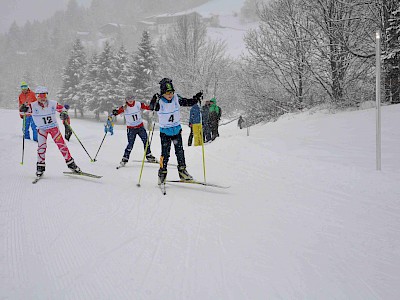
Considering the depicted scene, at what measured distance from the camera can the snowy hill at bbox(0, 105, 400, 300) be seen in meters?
2.60

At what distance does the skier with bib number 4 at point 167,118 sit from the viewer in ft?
18.8

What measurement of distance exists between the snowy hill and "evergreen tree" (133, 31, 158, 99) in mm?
25523

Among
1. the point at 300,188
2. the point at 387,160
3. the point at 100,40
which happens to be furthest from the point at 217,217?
the point at 100,40

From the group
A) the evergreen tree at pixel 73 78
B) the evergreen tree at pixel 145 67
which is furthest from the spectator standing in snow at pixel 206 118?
the evergreen tree at pixel 73 78

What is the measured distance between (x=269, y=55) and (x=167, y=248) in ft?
43.8

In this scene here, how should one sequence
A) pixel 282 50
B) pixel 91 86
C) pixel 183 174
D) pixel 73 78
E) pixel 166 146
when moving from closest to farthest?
pixel 166 146
pixel 183 174
pixel 282 50
pixel 91 86
pixel 73 78

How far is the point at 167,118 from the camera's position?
19.2 feet

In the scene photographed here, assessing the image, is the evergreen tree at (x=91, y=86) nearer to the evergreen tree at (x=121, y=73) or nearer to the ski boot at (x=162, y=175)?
the evergreen tree at (x=121, y=73)

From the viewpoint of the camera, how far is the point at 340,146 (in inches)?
293

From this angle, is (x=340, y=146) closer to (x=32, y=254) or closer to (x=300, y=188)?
(x=300, y=188)

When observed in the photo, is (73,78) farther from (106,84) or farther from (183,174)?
(183,174)

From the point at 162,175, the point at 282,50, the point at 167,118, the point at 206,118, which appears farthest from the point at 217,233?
the point at 282,50

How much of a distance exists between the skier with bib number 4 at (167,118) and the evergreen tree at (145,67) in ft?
85.1

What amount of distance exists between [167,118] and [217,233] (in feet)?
9.58
